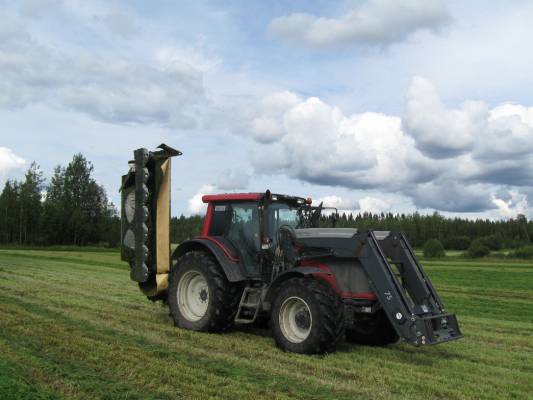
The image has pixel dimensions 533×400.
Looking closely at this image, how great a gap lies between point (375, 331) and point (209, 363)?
2759 mm

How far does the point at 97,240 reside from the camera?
72.2 meters

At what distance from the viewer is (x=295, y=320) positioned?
760 cm

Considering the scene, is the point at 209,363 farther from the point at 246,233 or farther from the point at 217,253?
the point at 246,233

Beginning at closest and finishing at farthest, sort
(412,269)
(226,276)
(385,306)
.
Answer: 1. (385,306)
2. (412,269)
3. (226,276)

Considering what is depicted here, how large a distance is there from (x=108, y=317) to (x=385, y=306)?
Answer: 4.75 meters

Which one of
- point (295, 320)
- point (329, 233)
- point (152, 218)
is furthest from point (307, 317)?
point (152, 218)

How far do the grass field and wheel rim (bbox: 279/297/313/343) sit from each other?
0.33 meters

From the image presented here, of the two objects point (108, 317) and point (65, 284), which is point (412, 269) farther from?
point (65, 284)

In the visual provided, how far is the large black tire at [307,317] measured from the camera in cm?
710

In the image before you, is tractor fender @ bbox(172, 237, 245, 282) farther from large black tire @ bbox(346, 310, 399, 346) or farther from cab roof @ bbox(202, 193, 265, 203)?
large black tire @ bbox(346, 310, 399, 346)

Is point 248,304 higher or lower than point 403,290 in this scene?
lower

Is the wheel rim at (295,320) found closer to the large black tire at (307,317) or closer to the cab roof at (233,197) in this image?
the large black tire at (307,317)

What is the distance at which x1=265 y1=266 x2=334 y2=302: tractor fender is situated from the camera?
24.6 feet

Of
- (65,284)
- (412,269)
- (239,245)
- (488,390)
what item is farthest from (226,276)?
(65,284)
